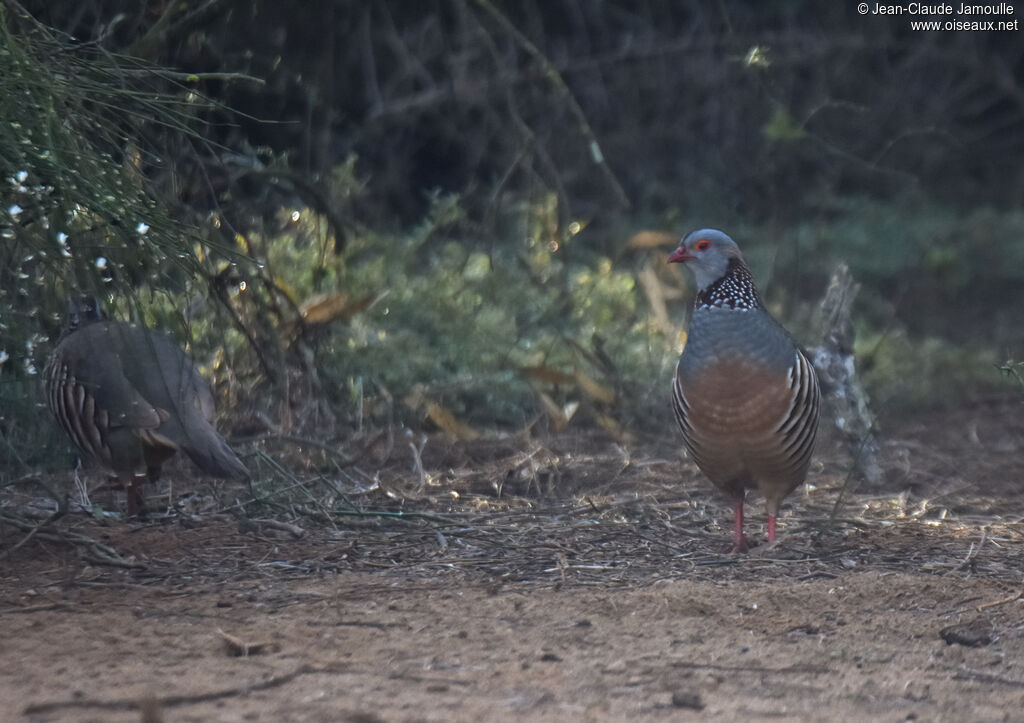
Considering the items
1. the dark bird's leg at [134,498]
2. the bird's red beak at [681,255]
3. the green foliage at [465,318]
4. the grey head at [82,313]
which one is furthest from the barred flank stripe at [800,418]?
the grey head at [82,313]

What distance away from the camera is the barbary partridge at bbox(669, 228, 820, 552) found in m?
4.28

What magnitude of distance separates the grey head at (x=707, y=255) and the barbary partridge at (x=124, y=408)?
1.73m

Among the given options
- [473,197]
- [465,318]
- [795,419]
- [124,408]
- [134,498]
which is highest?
[473,197]

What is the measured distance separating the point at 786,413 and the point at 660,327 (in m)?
2.88

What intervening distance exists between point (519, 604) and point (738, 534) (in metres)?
1.12

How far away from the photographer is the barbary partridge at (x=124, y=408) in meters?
4.42

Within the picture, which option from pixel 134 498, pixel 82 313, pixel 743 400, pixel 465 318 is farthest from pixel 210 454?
pixel 465 318

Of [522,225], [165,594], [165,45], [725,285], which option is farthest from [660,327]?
[165,594]

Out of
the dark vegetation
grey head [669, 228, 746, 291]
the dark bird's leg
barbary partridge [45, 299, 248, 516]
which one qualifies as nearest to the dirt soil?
the dark bird's leg

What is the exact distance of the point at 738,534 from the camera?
4.46 metres

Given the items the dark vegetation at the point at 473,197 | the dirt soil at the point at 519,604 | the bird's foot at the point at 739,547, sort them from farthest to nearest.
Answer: the bird's foot at the point at 739,547 < the dark vegetation at the point at 473,197 < the dirt soil at the point at 519,604

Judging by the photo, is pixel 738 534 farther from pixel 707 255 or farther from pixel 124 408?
pixel 124 408

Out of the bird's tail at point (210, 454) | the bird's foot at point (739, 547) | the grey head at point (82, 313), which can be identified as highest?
the grey head at point (82, 313)

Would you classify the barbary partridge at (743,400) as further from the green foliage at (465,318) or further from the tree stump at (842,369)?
the green foliage at (465,318)
